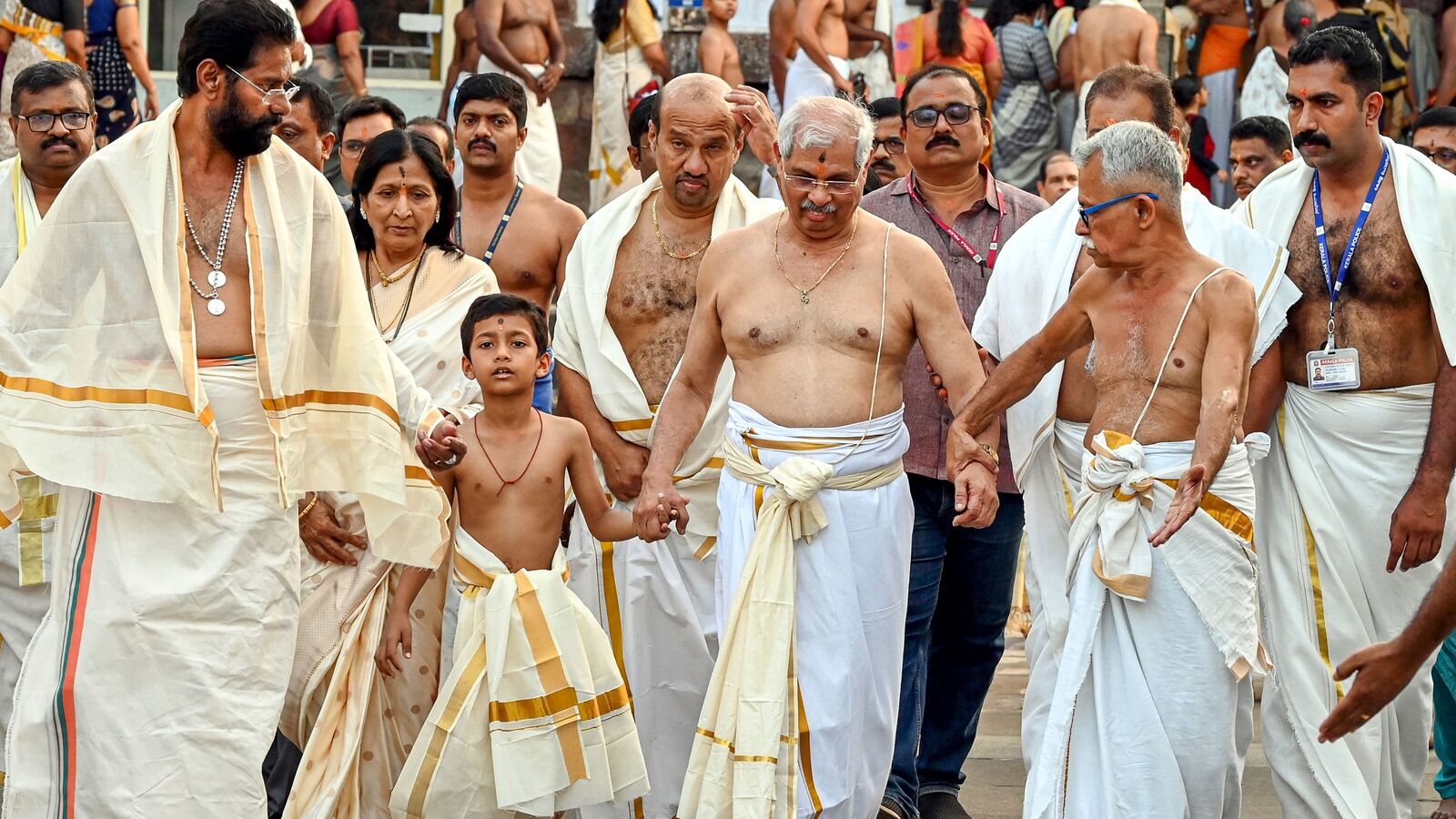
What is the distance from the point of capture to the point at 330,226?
450cm

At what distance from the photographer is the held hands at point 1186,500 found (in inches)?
149

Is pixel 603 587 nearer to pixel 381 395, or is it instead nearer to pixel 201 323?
pixel 381 395

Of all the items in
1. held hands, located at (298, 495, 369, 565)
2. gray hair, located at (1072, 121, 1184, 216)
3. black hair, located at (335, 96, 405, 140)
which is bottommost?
held hands, located at (298, 495, 369, 565)

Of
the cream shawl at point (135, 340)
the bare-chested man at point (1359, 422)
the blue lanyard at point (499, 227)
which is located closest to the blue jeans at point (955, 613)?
the bare-chested man at point (1359, 422)

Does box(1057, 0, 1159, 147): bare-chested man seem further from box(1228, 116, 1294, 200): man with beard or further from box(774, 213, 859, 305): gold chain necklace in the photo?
box(774, 213, 859, 305): gold chain necklace

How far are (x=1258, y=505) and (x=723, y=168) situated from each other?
6.01 feet

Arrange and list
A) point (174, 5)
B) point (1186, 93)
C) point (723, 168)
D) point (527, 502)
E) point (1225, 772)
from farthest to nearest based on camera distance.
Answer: point (174, 5) < point (1186, 93) < point (723, 168) < point (527, 502) < point (1225, 772)

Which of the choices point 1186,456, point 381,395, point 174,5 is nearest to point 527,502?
point 381,395

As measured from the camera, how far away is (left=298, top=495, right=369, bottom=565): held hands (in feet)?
16.1

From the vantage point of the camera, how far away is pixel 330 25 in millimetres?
9258

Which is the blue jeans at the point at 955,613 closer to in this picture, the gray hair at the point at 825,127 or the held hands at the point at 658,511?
the held hands at the point at 658,511

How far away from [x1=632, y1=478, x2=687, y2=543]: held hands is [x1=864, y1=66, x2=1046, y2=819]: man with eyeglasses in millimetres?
1025

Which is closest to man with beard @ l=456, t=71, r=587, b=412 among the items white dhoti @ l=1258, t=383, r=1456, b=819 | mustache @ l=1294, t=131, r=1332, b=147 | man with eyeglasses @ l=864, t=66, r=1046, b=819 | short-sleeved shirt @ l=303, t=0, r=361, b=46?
man with eyeglasses @ l=864, t=66, r=1046, b=819

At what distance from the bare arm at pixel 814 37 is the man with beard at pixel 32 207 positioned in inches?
184
